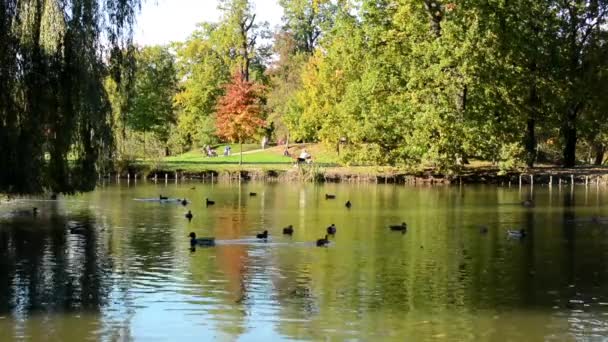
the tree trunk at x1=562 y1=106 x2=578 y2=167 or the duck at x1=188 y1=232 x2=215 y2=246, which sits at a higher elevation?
the tree trunk at x1=562 y1=106 x2=578 y2=167

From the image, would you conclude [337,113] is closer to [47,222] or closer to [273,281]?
[47,222]

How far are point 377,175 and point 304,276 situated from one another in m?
36.5

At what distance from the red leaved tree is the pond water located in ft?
108

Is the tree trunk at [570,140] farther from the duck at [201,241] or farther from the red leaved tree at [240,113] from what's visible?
the duck at [201,241]

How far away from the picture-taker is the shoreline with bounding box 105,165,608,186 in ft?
175

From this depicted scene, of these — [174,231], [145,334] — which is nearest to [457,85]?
[174,231]

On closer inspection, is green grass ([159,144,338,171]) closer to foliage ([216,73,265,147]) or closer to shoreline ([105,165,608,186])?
shoreline ([105,165,608,186])

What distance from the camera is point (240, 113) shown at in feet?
220

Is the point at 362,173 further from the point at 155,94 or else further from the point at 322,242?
the point at 322,242

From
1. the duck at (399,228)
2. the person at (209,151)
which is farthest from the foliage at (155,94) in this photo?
the duck at (399,228)

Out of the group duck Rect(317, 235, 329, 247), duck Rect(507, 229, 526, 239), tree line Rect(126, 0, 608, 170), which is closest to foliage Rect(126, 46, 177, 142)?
tree line Rect(126, 0, 608, 170)

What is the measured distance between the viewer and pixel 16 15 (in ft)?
65.0

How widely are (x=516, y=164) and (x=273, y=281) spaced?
120ft

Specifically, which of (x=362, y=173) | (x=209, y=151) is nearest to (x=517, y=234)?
(x=362, y=173)
